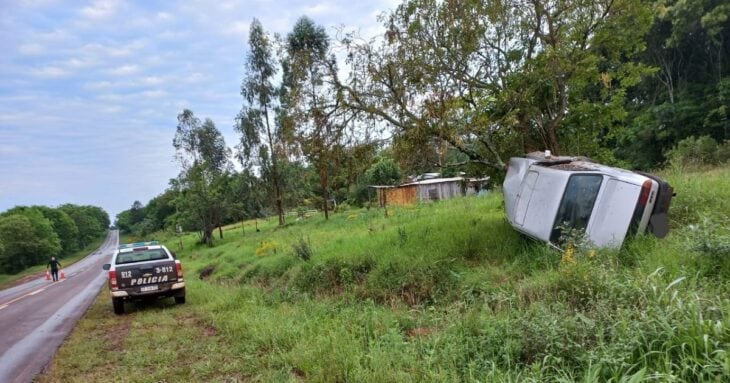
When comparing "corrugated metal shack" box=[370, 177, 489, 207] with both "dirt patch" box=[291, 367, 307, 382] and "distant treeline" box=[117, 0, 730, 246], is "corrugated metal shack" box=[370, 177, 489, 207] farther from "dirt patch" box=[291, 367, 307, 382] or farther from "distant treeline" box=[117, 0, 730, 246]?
"dirt patch" box=[291, 367, 307, 382]

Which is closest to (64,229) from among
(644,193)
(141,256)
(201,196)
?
(201,196)

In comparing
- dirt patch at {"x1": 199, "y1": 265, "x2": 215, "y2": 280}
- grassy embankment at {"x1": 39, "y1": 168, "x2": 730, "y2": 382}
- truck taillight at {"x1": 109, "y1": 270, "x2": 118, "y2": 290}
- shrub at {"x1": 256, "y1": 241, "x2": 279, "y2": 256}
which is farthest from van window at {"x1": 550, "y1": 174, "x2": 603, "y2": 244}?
dirt patch at {"x1": 199, "y1": 265, "x2": 215, "y2": 280}

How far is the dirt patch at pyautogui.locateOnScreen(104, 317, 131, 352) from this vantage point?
6.41 meters

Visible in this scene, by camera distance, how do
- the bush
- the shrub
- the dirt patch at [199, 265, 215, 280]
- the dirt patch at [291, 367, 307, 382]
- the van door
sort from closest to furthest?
the dirt patch at [291, 367, 307, 382]
the van door
the shrub
the dirt patch at [199, 265, 215, 280]
the bush

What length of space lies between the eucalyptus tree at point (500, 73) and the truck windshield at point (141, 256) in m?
5.89

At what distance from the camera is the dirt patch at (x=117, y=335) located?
252 inches

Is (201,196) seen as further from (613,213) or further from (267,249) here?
(613,213)

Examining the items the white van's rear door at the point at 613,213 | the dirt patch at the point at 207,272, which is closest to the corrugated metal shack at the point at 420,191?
the dirt patch at the point at 207,272

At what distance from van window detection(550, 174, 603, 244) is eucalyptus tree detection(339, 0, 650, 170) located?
2092 millimetres

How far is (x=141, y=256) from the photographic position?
992 centimetres

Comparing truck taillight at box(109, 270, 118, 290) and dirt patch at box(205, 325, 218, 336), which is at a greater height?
truck taillight at box(109, 270, 118, 290)

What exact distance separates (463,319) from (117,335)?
6026mm

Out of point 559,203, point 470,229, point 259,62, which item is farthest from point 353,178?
point 259,62

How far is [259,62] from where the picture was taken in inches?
1193
